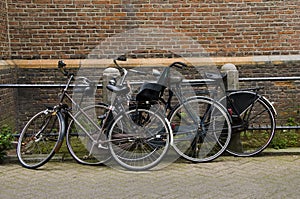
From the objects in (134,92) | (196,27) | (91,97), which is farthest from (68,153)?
(196,27)

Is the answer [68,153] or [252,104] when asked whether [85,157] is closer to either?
[68,153]

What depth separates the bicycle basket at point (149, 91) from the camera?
484 cm

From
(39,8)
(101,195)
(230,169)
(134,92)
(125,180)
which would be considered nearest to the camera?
(101,195)

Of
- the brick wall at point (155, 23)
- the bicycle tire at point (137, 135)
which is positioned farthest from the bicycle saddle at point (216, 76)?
the brick wall at point (155, 23)

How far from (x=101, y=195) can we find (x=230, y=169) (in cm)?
165

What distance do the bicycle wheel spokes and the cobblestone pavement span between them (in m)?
0.21

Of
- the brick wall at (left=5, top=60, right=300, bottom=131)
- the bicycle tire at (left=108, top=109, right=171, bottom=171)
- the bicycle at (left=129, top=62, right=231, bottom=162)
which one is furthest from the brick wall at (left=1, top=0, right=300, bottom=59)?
the bicycle tire at (left=108, top=109, right=171, bottom=171)

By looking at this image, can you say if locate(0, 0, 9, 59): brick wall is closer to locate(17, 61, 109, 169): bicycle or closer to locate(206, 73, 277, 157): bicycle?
locate(17, 61, 109, 169): bicycle

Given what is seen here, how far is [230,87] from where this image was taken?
17.3 feet

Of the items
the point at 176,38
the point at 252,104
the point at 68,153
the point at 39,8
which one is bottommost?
the point at 68,153

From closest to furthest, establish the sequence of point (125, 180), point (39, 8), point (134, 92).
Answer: point (125, 180), point (134, 92), point (39, 8)

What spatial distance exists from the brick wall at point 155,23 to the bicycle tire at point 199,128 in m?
2.25

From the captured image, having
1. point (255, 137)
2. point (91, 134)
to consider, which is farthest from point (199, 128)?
point (91, 134)

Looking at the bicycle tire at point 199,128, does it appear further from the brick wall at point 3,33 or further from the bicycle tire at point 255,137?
the brick wall at point 3,33
